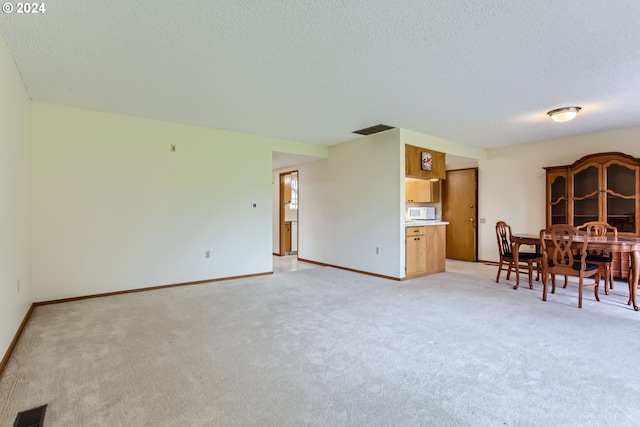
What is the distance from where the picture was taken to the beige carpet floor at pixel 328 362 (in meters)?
1.69

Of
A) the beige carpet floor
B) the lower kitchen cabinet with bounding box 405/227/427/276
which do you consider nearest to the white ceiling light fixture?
the beige carpet floor

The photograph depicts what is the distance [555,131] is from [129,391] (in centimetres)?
629

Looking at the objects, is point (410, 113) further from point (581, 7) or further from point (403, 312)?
point (403, 312)

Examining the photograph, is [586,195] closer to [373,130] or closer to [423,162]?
[423,162]

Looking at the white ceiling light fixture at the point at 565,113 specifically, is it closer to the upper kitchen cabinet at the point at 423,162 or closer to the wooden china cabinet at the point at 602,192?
the wooden china cabinet at the point at 602,192

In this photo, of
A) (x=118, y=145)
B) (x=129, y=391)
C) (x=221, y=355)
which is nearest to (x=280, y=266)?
(x=118, y=145)

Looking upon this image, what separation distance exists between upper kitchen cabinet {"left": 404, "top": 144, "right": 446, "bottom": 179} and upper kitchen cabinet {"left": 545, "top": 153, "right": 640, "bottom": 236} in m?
1.81

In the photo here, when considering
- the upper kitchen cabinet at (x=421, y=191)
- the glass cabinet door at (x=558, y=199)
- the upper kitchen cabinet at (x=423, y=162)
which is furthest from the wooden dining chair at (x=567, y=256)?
the upper kitchen cabinet at (x=421, y=191)

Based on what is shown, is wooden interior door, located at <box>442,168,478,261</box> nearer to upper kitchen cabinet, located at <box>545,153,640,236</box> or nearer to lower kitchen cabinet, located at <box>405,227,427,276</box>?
upper kitchen cabinet, located at <box>545,153,640,236</box>

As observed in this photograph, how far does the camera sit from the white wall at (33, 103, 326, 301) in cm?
370

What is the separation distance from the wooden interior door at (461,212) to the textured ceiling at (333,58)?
2682 mm

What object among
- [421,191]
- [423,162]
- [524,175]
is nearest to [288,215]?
[421,191]

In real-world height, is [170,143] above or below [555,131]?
below

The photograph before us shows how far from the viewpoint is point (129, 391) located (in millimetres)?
1892
